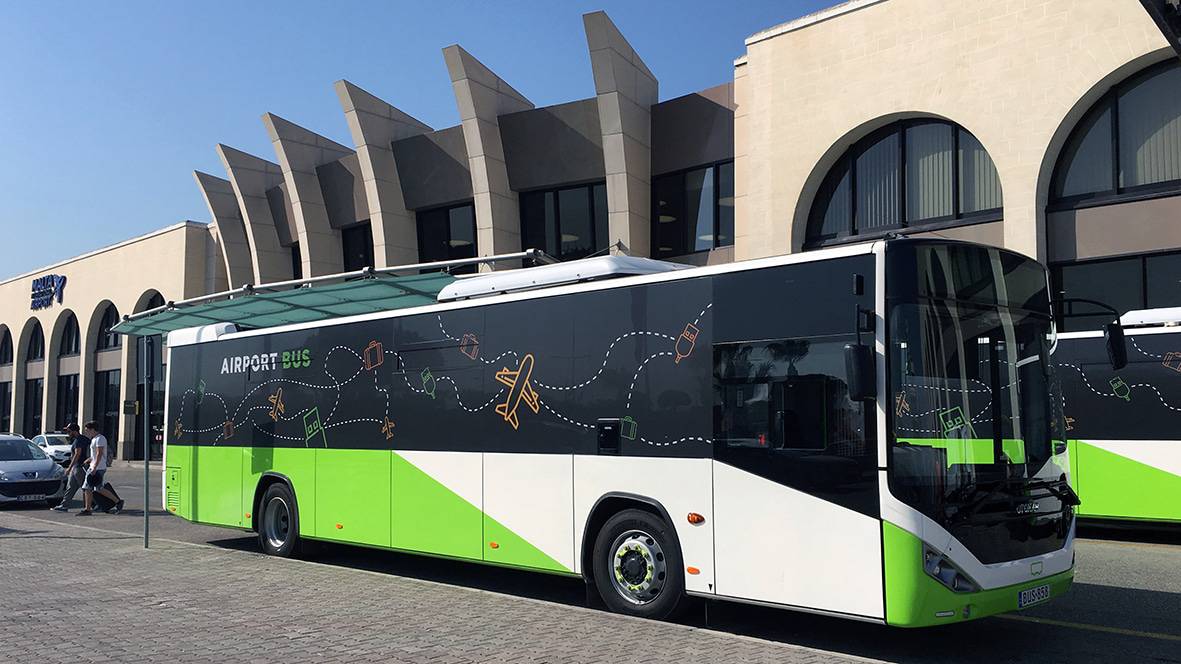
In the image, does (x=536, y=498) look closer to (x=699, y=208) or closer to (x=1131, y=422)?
(x=1131, y=422)

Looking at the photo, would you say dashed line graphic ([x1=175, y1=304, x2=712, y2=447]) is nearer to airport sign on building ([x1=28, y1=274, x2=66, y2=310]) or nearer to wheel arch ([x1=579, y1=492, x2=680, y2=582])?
wheel arch ([x1=579, y1=492, x2=680, y2=582])

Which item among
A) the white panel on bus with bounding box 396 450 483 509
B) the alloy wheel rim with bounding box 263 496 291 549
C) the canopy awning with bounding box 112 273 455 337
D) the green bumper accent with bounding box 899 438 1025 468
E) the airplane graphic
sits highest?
the canopy awning with bounding box 112 273 455 337

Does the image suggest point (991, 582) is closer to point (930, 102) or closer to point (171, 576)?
point (171, 576)

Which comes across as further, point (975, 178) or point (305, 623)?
point (975, 178)

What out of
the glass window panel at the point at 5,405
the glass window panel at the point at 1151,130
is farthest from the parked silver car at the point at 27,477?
the glass window panel at the point at 5,405

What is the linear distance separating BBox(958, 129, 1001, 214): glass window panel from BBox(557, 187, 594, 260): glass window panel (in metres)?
9.67

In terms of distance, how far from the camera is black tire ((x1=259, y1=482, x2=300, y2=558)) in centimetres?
1270

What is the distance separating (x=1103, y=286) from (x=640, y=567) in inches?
522

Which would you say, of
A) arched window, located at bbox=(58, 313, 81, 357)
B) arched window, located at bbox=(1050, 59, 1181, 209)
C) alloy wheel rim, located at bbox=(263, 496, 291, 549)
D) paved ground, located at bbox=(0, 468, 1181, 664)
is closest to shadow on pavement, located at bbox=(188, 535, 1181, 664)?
paved ground, located at bbox=(0, 468, 1181, 664)

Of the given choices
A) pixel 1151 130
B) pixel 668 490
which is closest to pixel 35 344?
pixel 1151 130

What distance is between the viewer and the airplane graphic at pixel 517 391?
Result: 380 inches

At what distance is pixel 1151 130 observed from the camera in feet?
→ 58.7

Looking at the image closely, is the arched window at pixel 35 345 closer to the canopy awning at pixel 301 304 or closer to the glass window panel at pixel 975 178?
the canopy awning at pixel 301 304

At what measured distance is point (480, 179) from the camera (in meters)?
26.6
